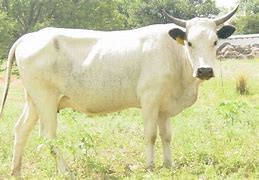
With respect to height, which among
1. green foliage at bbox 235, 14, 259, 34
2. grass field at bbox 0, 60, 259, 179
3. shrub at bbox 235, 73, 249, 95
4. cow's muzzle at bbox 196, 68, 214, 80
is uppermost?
cow's muzzle at bbox 196, 68, 214, 80

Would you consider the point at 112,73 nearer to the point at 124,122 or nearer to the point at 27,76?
the point at 27,76

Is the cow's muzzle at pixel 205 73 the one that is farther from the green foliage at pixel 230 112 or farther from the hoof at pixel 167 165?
the green foliage at pixel 230 112

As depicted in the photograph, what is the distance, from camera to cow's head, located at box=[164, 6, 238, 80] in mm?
6211

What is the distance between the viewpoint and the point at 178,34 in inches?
255

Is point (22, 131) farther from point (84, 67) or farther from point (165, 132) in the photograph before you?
point (165, 132)

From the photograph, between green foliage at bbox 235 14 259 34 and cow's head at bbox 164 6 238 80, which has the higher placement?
cow's head at bbox 164 6 238 80

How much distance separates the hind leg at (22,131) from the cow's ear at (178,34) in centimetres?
202

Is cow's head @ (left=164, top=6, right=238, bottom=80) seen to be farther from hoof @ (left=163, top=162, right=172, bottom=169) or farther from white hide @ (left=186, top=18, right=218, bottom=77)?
hoof @ (left=163, top=162, right=172, bottom=169)

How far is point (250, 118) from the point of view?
31.9 feet

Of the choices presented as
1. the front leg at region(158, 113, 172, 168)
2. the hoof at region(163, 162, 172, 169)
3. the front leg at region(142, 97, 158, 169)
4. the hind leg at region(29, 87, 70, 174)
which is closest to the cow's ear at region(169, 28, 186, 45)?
the front leg at region(142, 97, 158, 169)

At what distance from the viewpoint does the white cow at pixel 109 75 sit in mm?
6660

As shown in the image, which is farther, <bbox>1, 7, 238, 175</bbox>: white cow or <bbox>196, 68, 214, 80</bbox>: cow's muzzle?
<bbox>1, 7, 238, 175</bbox>: white cow

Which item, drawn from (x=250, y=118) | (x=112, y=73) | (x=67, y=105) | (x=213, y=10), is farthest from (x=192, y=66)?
(x=213, y=10)

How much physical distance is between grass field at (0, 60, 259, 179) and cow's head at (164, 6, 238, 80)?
1137 millimetres
